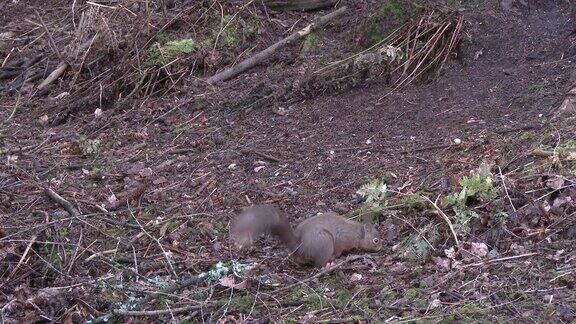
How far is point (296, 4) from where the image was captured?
963 cm

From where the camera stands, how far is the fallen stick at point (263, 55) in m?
8.53

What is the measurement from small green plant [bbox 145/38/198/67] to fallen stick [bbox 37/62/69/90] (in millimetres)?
1241

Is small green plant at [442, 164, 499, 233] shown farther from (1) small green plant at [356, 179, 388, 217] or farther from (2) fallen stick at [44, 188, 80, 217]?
(2) fallen stick at [44, 188, 80, 217]

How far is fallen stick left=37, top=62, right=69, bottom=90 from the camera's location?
363 inches

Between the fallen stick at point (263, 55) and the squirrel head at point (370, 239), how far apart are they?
378cm

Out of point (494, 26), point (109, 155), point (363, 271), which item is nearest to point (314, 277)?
point (363, 271)

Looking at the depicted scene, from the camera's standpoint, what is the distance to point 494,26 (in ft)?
26.0

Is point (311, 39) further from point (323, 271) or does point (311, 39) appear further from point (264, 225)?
point (323, 271)

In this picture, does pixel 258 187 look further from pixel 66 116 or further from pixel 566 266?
pixel 66 116

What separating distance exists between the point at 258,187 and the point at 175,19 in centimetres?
363

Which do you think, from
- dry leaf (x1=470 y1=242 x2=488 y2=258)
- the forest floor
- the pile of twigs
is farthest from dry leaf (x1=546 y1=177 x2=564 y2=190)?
the pile of twigs

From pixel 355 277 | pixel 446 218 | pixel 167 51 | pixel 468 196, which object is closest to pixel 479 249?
pixel 446 218

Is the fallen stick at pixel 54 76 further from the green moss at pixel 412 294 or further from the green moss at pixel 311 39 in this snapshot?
the green moss at pixel 412 294

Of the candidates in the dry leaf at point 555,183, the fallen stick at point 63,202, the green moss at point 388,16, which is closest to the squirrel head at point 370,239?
the dry leaf at point 555,183
